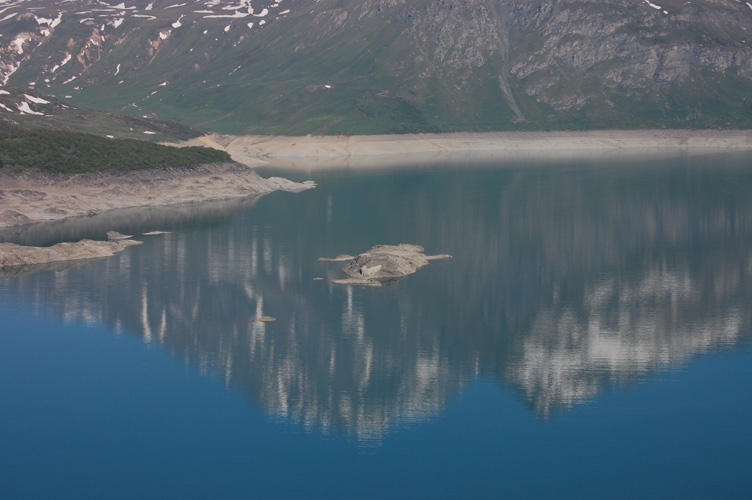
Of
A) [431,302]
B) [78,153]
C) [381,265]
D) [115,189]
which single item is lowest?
[431,302]

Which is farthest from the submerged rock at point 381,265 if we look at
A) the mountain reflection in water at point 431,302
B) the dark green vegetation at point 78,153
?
the dark green vegetation at point 78,153

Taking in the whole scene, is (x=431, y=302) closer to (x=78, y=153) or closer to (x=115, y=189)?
(x=115, y=189)

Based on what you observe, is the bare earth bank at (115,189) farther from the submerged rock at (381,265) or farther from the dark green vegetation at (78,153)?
the submerged rock at (381,265)

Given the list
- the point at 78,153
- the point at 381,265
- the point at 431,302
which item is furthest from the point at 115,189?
the point at 431,302

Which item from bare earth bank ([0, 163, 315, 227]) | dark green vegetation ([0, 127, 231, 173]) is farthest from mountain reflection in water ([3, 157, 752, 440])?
dark green vegetation ([0, 127, 231, 173])

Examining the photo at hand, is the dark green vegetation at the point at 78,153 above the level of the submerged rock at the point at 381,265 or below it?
above

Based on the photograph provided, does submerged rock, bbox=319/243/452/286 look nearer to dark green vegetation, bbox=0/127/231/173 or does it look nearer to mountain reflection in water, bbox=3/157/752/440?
mountain reflection in water, bbox=3/157/752/440

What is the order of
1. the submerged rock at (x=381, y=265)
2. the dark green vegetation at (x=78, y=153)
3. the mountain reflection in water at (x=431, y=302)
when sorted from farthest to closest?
the dark green vegetation at (x=78, y=153), the submerged rock at (x=381, y=265), the mountain reflection in water at (x=431, y=302)
